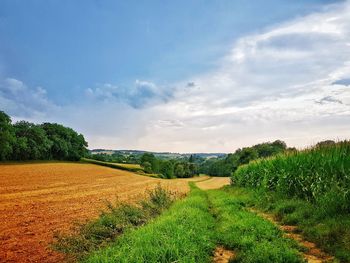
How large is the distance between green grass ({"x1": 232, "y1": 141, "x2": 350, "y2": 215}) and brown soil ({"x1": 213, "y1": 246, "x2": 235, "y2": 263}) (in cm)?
390

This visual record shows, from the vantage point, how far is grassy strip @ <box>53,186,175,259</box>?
9.41m

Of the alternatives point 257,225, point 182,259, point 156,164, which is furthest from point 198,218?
point 156,164

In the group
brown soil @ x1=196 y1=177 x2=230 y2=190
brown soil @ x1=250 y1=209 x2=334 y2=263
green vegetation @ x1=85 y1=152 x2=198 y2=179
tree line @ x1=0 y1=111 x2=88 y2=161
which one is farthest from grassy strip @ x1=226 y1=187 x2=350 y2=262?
green vegetation @ x1=85 y1=152 x2=198 y2=179

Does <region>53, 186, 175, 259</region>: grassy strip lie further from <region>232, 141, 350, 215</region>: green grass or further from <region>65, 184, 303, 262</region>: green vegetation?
<region>232, 141, 350, 215</region>: green grass

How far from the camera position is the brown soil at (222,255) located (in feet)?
27.7

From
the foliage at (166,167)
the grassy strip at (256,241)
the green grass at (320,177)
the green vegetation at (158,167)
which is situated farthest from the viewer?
the foliage at (166,167)

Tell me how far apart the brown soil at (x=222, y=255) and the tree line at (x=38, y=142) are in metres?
74.1

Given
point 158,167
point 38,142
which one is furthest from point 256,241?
point 158,167

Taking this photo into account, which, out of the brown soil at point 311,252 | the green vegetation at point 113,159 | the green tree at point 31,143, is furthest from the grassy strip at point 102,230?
the green vegetation at point 113,159

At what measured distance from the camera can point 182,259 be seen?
23.9 feet

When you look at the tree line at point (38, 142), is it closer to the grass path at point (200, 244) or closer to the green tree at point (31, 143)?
the green tree at point (31, 143)

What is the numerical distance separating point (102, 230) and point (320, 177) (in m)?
8.65

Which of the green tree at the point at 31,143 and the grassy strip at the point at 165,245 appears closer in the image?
the grassy strip at the point at 165,245

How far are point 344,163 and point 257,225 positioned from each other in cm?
444
